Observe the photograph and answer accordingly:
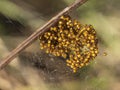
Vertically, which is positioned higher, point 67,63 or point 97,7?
point 97,7

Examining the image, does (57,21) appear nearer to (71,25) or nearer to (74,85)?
(71,25)

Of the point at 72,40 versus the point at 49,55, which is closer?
the point at 72,40

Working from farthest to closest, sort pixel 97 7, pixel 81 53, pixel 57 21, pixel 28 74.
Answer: pixel 28 74
pixel 97 7
pixel 81 53
pixel 57 21

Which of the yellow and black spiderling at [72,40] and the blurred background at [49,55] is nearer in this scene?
the yellow and black spiderling at [72,40]

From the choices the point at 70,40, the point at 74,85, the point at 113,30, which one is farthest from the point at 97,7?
the point at 74,85
